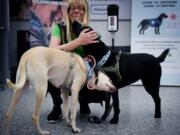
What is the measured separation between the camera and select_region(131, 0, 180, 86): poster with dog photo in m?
5.72

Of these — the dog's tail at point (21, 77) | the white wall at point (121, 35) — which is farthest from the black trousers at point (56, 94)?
the white wall at point (121, 35)

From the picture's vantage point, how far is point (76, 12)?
305cm

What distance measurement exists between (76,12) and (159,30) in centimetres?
299

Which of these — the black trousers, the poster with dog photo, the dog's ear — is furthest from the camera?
the poster with dog photo

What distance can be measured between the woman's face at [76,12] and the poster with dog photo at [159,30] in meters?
2.79

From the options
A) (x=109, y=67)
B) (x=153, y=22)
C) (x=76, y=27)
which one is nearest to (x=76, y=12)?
(x=76, y=27)

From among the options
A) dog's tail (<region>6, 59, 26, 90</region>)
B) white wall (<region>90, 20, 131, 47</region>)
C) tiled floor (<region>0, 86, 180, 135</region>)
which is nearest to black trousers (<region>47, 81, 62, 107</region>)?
tiled floor (<region>0, 86, 180, 135</region>)

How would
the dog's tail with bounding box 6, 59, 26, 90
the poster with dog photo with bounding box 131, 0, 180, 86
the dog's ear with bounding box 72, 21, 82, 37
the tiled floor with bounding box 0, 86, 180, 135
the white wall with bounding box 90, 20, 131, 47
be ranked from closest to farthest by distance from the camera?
the dog's tail with bounding box 6, 59, 26, 90
the tiled floor with bounding box 0, 86, 180, 135
the dog's ear with bounding box 72, 21, 82, 37
the poster with dog photo with bounding box 131, 0, 180, 86
the white wall with bounding box 90, 20, 131, 47

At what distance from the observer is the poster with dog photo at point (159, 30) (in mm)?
5723

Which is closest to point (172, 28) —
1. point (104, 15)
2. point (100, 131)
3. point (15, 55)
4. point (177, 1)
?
point (177, 1)

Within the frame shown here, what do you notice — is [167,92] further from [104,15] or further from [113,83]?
[113,83]

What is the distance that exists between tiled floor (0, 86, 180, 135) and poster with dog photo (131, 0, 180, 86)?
4.07 ft

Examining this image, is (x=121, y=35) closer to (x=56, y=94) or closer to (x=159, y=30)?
(x=159, y=30)

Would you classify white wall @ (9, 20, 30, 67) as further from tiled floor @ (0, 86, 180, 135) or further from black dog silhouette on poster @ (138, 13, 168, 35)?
black dog silhouette on poster @ (138, 13, 168, 35)
